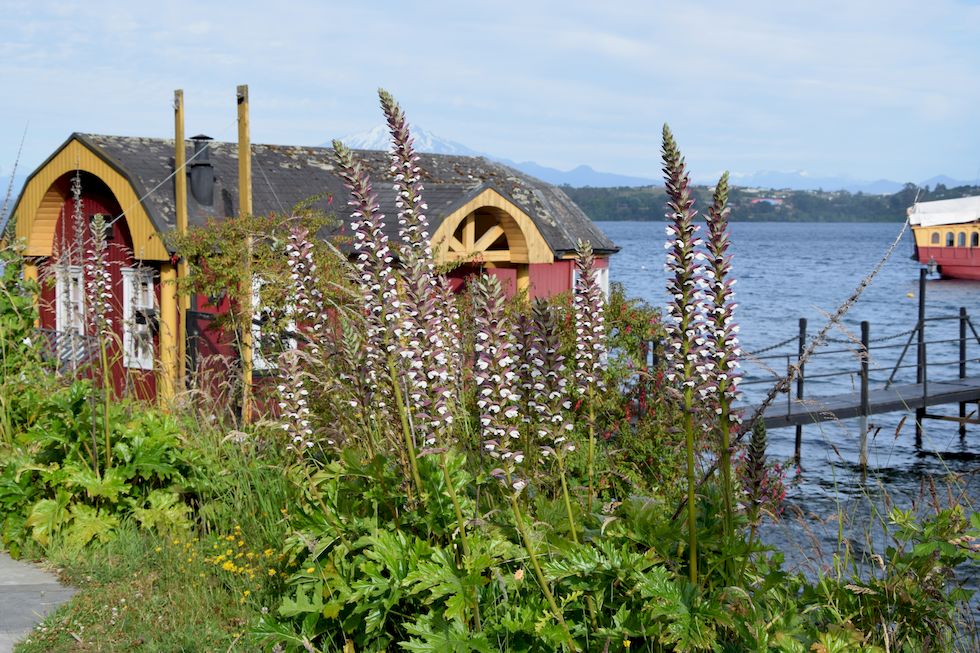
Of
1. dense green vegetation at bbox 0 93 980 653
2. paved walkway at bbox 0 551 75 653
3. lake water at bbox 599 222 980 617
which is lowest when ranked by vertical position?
lake water at bbox 599 222 980 617

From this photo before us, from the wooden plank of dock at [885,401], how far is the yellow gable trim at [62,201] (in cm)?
1122

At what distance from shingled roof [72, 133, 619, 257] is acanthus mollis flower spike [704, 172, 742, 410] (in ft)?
38.6

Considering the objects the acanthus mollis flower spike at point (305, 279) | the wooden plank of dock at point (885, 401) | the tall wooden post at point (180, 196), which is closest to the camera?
the acanthus mollis flower spike at point (305, 279)

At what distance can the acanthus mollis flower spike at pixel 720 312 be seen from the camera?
3773 millimetres

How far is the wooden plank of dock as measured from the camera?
18.7m

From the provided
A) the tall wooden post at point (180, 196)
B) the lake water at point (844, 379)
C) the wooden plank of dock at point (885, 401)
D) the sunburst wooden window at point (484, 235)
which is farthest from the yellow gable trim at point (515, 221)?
the wooden plank of dock at point (885, 401)

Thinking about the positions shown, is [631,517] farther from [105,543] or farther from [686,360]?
[105,543]

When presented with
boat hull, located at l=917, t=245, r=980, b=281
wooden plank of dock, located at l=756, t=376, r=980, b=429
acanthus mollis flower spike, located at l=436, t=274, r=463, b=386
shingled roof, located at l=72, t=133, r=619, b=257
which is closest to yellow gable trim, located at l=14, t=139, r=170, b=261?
shingled roof, located at l=72, t=133, r=619, b=257

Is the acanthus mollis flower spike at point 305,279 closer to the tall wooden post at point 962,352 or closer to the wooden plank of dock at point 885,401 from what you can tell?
the wooden plank of dock at point 885,401

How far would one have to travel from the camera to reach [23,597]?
6.11m

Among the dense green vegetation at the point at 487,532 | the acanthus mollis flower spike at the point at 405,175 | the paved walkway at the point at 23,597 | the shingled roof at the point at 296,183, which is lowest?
the paved walkway at the point at 23,597

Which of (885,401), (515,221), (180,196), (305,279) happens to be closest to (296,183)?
(180,196)

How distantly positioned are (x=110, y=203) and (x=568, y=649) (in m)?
15.8

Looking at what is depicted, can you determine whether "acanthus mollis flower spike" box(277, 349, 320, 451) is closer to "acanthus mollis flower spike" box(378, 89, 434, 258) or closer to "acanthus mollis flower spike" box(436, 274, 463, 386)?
"acanthus mollis flower spike" box(436, 274, 463, 386)
